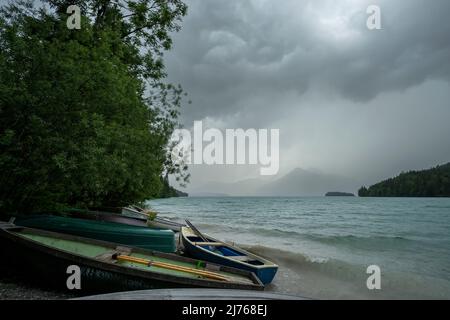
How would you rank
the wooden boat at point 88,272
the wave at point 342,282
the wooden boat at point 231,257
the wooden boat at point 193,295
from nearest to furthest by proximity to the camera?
the wooden boat at point 193,295
the wooden boat at point 88,272
the wooden boat at point 231,257
the wave at point 342,282

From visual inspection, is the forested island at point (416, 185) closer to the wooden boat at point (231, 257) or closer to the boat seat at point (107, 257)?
the wooden boat at point (231, 257)

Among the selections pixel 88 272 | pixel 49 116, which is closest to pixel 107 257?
pixel 88 272

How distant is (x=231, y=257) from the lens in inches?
398

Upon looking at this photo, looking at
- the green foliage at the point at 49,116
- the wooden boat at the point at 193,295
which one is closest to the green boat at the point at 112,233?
the green foliage at the point at 49,116

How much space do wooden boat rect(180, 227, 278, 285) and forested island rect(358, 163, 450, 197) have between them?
14042 cm

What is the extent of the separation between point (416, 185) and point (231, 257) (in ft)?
494

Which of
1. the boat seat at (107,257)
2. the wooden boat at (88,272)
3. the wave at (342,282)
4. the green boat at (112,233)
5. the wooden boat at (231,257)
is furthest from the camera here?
the wave at (342,282)

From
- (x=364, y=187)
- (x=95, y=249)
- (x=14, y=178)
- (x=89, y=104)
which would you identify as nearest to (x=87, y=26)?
(x=89, y=104)

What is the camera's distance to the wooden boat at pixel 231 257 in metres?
9.07

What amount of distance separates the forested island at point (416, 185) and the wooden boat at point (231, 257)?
140 metres

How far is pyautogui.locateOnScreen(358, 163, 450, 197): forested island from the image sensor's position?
11994 cm

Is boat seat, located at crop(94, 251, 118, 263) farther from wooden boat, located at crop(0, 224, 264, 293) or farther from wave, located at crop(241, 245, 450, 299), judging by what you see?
wave, located at crop(241, 245, 450, 299)

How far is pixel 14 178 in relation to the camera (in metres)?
8.01
